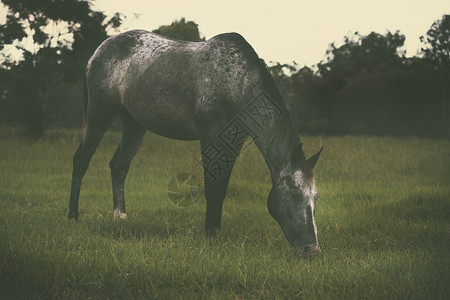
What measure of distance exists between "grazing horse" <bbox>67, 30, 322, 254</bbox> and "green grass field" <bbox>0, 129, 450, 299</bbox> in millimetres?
452

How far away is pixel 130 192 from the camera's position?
741 cm

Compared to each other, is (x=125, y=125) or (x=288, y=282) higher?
(x=125, y=125)

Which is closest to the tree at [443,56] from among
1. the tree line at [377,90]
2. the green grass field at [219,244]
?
the tree line at [377,90]

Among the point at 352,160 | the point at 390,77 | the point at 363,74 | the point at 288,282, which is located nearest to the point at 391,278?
the point at 288,282

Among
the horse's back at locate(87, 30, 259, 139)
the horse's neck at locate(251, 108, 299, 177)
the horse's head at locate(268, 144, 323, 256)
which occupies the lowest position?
the horse's head at locate(268, 144, 323, 256)

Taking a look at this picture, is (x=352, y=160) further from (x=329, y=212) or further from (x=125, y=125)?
(x=125, y=125)

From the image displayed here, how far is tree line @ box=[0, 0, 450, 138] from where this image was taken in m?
17.0

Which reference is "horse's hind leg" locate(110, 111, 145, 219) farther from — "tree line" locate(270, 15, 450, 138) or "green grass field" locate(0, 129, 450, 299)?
"tree line" locate(270, 15, 450, 138)

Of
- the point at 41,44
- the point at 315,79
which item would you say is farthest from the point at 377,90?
the point at 41,44

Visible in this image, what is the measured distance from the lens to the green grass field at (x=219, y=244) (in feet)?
10.7

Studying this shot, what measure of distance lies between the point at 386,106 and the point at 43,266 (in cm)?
2803

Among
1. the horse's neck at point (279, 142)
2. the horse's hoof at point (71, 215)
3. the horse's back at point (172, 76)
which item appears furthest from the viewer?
the horse's hoof at point (71, 215)

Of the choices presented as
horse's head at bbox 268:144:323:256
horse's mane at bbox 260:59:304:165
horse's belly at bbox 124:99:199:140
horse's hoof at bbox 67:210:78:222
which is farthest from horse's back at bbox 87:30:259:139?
horse's hoof at bbox 67:210:78:222

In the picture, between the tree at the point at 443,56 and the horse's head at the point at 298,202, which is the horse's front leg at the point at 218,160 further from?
the tree at the point at 443,56
